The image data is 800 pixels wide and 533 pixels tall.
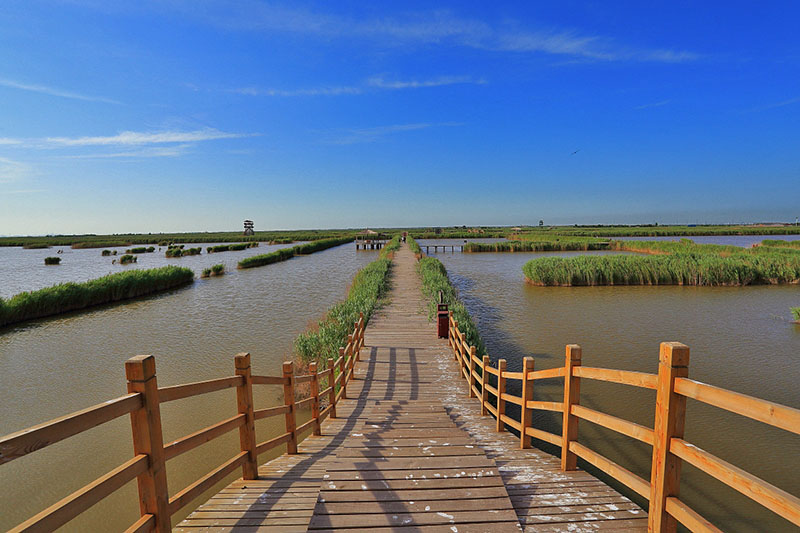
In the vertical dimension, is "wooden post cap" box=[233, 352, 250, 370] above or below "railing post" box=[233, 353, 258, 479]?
above

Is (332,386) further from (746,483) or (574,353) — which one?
(746,483)

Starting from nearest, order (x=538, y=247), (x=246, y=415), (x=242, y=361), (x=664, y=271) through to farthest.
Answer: (x=242, y=361)
(x=246, y=415)
(x=664, y=271)
(x=538, y=247)

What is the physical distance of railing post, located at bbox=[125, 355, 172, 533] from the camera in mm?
2604

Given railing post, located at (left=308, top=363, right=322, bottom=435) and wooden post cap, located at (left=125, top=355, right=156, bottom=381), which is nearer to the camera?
wooden post cap, located at (left=125, top=355, right=156, bottom=381)

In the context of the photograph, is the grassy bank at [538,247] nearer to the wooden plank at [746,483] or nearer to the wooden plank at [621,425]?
the wooden plank at [621,425]

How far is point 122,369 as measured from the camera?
1263cm

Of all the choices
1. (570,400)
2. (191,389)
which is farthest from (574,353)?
(191,389)

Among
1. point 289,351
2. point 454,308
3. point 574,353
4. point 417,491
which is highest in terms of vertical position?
point 574,353

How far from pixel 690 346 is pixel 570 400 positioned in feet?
43.0

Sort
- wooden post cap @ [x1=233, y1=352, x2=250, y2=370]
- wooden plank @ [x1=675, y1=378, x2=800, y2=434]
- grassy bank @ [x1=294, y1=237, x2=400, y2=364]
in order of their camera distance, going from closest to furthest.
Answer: wooden plank @ [x1=675, y1=378, x2=800, y2=434]
wooden post cap @ [x1=233, y1=352, x2=250, y2=370]
grassy bank @ [x1=294, y1=237, x2=400, y2=364]

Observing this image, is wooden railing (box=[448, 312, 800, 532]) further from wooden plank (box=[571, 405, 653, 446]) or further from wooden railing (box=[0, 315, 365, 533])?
wooden railing (box=[0, 315, 365, 533])

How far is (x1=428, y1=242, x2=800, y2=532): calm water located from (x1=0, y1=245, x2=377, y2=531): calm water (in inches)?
304

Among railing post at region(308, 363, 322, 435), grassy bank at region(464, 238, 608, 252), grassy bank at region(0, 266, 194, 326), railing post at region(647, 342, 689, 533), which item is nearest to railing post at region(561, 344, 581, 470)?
railing post at region(647, 342, 689, 533)

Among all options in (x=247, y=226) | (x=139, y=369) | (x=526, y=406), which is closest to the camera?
(x=139, y=369)
